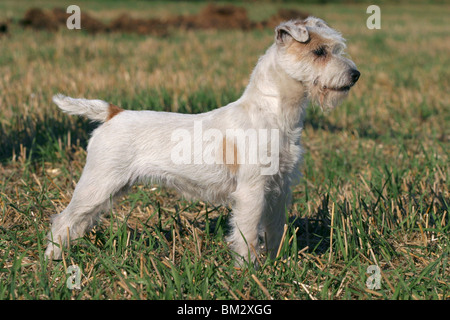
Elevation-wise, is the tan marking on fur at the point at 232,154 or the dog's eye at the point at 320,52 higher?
the dog's eye at the point at 320,52

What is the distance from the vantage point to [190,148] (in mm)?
3799

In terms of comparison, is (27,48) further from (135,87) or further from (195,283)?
(195,283)

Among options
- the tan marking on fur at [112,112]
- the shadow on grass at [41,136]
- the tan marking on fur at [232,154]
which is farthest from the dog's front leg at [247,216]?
the shadow on grass at [41,136]

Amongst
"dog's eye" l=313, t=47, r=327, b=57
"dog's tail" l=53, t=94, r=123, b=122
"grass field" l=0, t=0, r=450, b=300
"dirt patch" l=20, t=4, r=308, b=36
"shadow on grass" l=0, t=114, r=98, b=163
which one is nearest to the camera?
"grass field" l=0, t=0, r=450, b=300

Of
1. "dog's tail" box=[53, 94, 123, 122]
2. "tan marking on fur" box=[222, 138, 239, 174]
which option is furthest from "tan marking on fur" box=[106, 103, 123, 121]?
"tan marking on fur" box=[222, 138, 239, 174]

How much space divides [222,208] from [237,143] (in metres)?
1.32

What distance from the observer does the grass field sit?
3.49m

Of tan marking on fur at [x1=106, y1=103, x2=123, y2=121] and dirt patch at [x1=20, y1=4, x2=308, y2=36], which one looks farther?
dirt patch at [x1=20, y1=4, x2=308, y2=36]

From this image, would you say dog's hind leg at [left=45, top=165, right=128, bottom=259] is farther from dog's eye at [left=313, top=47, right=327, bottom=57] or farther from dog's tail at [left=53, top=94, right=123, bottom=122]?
dog's eye at [left=313, top=47, right=327, bottom=57]

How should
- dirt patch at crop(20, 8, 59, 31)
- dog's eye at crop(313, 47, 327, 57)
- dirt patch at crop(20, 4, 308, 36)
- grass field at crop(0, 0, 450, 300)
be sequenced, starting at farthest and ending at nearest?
dirt patch at crop(20, 4, 308, 36)
dirt patch at crop(20, 8, 59, 31)
dog's eye at crop(313, 47, 327, 57)
grass field at crop(0, 0, 450, 300)

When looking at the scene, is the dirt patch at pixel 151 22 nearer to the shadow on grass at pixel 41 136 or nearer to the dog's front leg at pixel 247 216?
the shadow on grass at pixel 41 136

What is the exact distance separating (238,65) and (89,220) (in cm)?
865

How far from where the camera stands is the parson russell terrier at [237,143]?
3625mm

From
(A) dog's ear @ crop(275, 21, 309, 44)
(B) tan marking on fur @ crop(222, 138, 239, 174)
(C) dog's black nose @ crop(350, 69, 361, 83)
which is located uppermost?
(A) dog's ear @ crop(275, 21, 309, 44)
